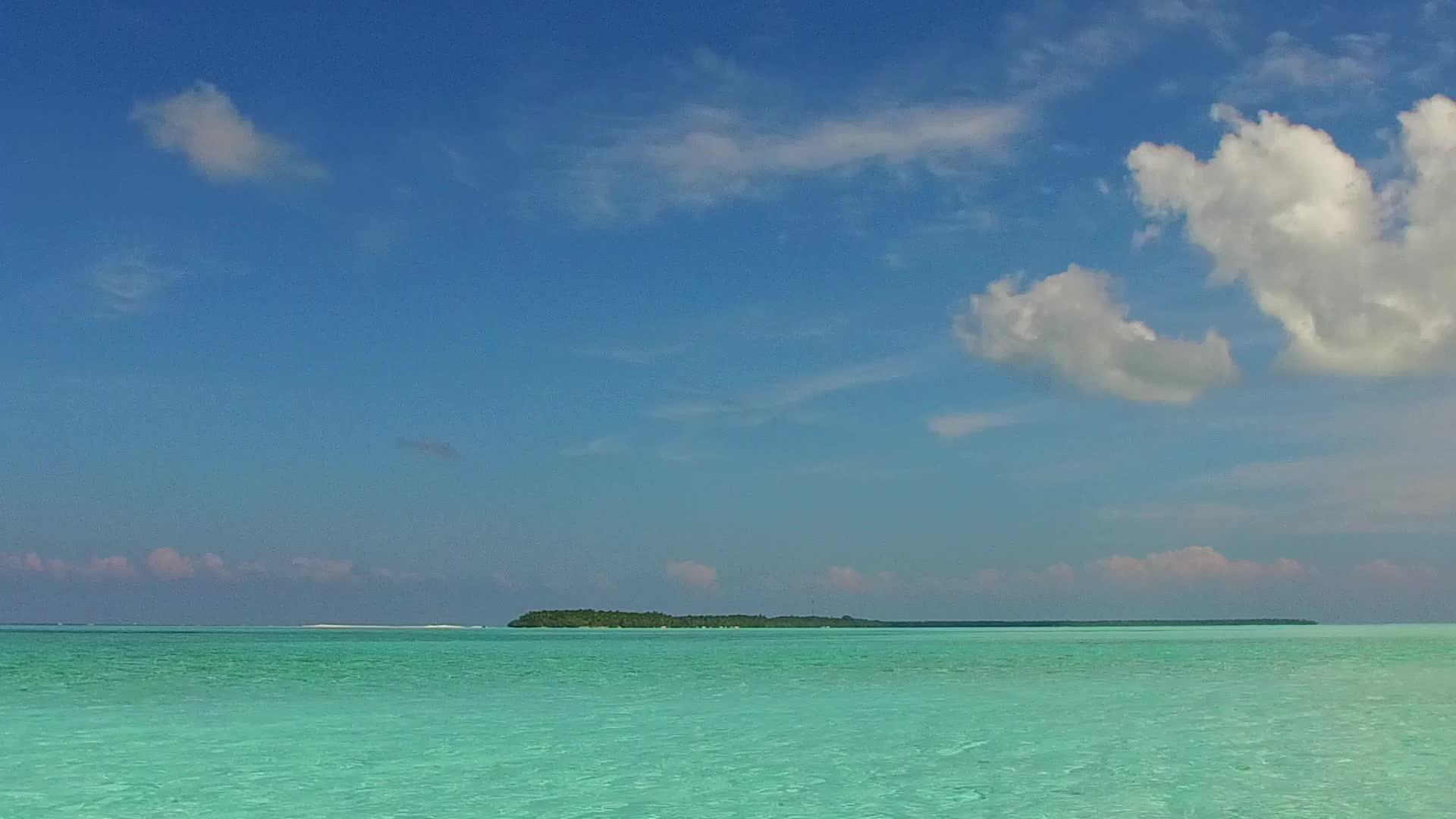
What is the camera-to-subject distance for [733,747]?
68.4 ft

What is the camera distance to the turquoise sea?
15391 millimetres

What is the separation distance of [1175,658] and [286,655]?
48.2 metres

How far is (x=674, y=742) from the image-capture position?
851 inches

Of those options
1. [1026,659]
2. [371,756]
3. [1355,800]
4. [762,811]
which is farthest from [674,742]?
[1026,659]

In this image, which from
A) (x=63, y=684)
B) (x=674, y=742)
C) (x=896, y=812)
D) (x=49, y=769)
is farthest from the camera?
(x=63, y=684)

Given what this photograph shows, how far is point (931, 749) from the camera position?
66.2 ft

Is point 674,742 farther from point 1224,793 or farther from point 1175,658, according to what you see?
point 1175,658

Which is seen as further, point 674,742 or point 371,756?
point 674,742

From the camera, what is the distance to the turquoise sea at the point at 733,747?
15391 millimetres

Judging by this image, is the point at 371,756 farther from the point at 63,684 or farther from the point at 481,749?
the point at 63,684

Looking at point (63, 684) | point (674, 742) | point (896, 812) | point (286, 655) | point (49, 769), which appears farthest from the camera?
point (286, 655)

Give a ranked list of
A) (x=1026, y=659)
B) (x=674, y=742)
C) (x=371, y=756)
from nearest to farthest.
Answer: (x=371, y=756) → (x=674, y=742) → (x=1026, y=659)

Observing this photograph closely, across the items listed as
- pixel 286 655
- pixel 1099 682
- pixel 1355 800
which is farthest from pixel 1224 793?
pixel 286 655

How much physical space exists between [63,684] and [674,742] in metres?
26.1
